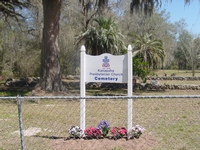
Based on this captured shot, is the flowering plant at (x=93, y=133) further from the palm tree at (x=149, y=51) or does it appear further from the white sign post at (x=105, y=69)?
the palm tree at (x=149, y=51)

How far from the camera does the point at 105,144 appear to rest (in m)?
4.53

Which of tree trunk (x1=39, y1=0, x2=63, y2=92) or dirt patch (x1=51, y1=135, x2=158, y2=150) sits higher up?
tree trunk (x1=39, y1=0, x2=63, y2=92)

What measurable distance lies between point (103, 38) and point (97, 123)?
32.2 feet

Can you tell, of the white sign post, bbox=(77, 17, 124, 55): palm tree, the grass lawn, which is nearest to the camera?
the grass lawn

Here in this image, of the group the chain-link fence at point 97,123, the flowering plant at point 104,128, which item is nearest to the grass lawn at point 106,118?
the chain-link fence at point 97,123

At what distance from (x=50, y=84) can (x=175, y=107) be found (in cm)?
561

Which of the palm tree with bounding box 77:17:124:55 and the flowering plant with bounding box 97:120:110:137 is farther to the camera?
the palm tree with bounding box 77:17:124:55

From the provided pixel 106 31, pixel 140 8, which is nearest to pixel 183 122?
pixel 140 8

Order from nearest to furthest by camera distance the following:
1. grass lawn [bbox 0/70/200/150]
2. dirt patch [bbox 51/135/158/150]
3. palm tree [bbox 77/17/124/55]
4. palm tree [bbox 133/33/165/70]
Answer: dirt patch [bbox 51/135/158/150]
grass lawn [bbox 0/70/200/150]
palm tree [bbox 77/17/124/55]
palm tree [bbox 133/33/165/70]

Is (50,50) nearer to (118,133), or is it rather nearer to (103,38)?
(103,38)

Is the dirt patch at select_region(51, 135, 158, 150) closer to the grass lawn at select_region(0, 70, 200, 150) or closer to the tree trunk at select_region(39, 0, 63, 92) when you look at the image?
the grass lawn at select_region(0, 70, 200, 150)

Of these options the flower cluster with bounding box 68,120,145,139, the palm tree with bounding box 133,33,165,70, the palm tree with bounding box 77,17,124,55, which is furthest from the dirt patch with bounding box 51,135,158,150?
the palm tree with bounding box 133,33,165,70

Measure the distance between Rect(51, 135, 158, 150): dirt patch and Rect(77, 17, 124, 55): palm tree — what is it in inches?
440

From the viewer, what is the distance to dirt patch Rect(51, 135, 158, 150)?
4.43 meters
